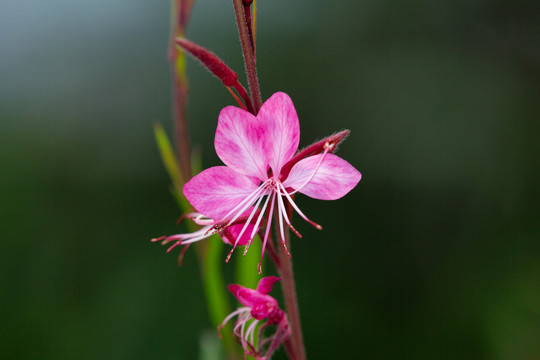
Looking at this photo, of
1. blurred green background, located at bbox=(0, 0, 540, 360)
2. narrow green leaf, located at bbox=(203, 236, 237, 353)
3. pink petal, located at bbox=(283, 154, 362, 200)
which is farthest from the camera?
blurred green background, located at bbox=(0, 0, 540, 360)

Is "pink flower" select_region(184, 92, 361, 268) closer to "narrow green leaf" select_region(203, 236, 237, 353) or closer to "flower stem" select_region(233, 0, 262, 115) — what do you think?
"flower stem" select_region(233, 0, 262, 115)

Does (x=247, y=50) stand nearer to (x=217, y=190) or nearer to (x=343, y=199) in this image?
(x=217, y=190)

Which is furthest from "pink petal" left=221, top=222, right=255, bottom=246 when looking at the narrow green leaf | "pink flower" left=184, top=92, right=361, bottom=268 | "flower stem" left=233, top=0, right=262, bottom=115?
the narrow green leaf

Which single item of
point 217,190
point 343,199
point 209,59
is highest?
point 209,59

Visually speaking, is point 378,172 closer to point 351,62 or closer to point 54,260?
point 351,62

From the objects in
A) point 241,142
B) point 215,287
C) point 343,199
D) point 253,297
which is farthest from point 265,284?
point 343,199

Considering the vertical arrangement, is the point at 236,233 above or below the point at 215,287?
above
